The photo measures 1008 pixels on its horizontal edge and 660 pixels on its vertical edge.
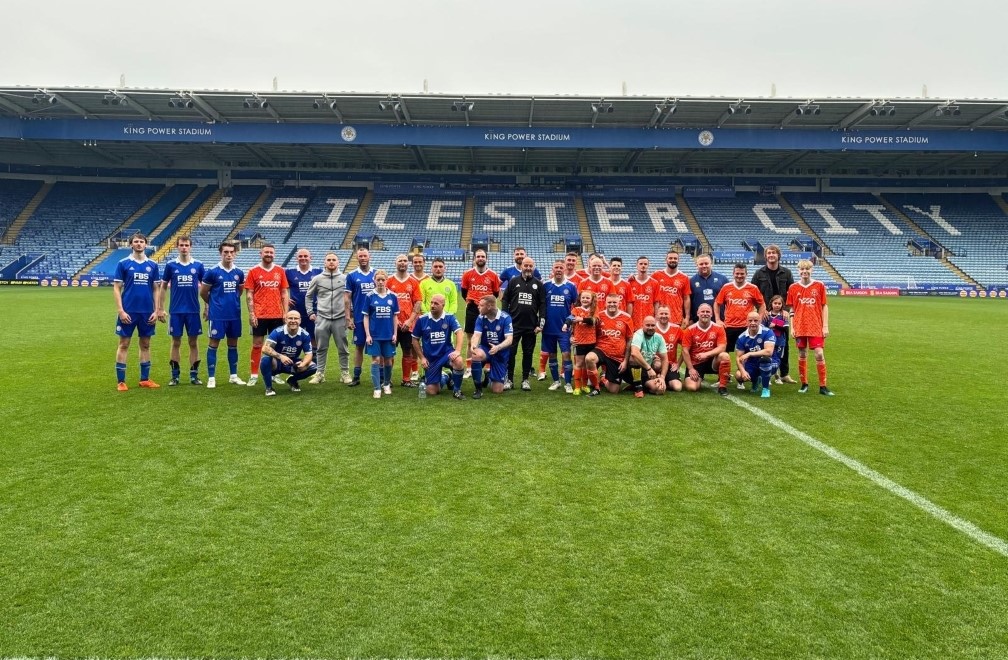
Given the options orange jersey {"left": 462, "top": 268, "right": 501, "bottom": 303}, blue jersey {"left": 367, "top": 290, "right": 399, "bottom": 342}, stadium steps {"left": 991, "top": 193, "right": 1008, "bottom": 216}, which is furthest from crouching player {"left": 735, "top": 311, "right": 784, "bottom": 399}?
stadium steps {"left": 991, "top": 193, "right": 1008, "bottom": 216}

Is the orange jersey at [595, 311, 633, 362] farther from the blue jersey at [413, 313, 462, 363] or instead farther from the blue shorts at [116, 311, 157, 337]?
the blue shorts at [116, 311, 157, 337]

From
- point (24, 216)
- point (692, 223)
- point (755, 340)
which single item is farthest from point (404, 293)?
point (24, 216)

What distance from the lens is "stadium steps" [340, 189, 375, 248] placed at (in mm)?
37469

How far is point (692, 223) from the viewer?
39906mm

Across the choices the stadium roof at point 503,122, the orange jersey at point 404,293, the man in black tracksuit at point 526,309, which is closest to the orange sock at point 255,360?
the orange jersey at point 404,293

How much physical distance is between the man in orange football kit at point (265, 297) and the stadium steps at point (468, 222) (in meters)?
29.2

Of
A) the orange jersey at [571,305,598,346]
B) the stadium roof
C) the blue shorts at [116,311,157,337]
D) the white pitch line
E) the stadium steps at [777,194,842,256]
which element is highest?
the stadium roof

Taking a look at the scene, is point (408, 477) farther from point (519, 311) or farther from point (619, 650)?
point (519, 311)

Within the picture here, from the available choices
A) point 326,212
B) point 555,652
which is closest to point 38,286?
point 326,212

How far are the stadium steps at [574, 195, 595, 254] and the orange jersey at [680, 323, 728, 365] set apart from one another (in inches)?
1105

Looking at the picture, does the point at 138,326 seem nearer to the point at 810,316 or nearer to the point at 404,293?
the point at 404,293

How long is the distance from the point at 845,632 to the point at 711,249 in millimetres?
36958

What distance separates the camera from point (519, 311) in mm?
8359

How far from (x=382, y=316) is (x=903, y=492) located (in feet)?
19.3
